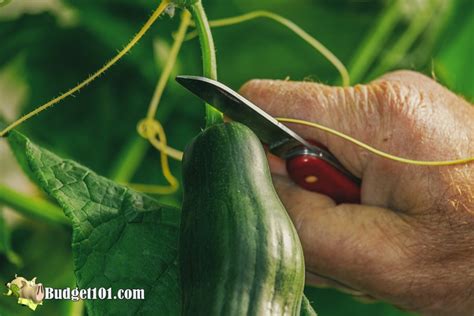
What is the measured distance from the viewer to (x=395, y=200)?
1.05m

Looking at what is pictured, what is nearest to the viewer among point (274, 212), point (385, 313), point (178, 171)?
point (274, 212)

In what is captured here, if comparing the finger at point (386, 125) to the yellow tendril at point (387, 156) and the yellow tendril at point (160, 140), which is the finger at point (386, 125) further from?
the yellow tendril at point (160, 140)

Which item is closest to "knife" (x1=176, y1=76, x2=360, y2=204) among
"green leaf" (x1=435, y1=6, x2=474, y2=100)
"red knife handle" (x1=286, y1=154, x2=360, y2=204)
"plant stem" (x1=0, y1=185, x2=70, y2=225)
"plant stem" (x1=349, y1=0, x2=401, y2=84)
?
"red knife handle" (x1=286, y1=154, x2=360, y2=204)

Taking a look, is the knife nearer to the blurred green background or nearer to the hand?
the hand

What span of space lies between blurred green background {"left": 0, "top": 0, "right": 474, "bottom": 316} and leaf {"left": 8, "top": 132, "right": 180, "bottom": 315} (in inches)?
30.4

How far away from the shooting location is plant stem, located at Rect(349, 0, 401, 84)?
5.81ft

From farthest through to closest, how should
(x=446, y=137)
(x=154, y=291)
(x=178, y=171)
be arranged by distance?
1. (x=178, y=171)
2. (x=446, y=137)
3. (x=154, y=291)

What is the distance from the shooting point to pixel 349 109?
1057 millimetres

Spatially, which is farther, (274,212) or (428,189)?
(428,189)

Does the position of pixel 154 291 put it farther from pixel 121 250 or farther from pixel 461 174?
pixel 461 174

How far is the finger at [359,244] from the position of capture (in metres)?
1.03

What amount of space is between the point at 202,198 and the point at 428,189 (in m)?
0.35

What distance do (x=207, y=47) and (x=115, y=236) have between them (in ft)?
0.84

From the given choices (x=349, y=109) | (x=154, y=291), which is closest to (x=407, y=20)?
(x=349, y=109)
